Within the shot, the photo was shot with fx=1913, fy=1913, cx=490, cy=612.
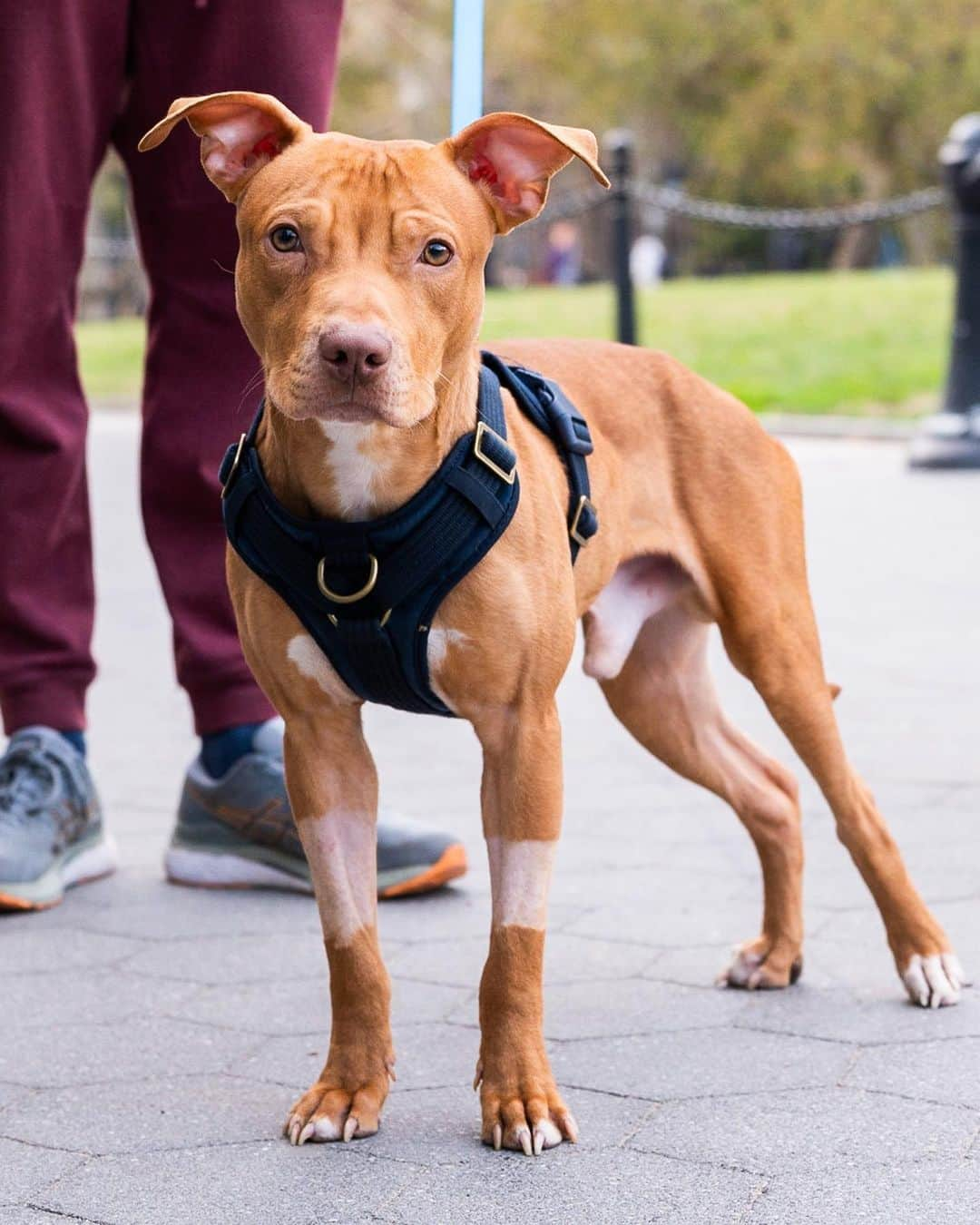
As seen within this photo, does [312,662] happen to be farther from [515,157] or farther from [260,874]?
[260,874]

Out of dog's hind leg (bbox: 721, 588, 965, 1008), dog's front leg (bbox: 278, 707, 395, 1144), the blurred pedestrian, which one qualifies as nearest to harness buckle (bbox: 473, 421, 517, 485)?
dog's front leg (bbox: 278, 707, 395, 1144)

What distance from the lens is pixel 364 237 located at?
2801mm

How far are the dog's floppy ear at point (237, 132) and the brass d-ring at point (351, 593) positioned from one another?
636 millimetres

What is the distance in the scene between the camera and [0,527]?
4.29 meters

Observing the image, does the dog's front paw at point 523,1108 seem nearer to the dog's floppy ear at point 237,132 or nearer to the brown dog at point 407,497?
the brown dog at point 407,497

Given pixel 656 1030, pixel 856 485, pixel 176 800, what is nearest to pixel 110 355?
pixel 856 485

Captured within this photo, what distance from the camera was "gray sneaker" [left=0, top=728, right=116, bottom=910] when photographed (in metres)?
4.17

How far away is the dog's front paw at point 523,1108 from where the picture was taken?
2.92 meters

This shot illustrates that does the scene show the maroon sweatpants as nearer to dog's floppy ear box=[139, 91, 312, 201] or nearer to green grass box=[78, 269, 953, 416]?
dog's floppy ear box=[139, 91, 312, 201]

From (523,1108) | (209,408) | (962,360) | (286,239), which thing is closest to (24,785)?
(209,408)

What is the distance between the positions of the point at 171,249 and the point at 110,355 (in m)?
16.0

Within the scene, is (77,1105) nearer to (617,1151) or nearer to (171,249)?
(617,1151)

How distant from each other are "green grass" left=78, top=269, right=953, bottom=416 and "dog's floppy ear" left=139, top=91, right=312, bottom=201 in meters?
10.4

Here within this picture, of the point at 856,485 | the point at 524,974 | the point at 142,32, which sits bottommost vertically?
the point at 856,485
